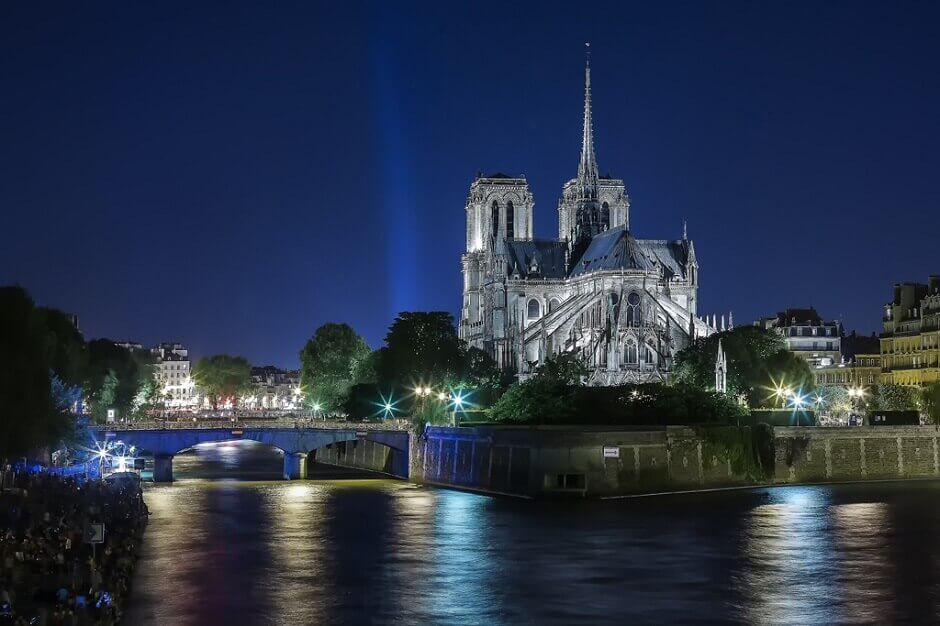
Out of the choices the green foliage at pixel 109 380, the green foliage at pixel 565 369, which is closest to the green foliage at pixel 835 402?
the green foliage at pixel 565 369

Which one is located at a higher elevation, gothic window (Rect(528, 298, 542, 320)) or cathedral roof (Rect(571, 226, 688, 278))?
cathedral roof (Rect(571, 226, 688, 278))

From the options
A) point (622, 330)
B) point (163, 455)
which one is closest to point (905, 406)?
point (622, 330)

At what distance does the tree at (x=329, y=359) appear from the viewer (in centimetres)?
13125

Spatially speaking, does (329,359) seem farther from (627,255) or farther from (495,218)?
(627,255)

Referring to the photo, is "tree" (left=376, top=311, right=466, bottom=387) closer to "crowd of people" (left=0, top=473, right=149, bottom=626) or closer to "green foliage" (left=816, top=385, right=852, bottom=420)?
"green foliage" (left=816, top=385, right=852, bottom=420)

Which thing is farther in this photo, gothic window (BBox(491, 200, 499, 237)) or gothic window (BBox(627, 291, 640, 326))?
gothic window (BBox(491, 200, 499, 237))

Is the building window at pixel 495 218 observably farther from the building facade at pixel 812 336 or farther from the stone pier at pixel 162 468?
the stone pier at pixel 162 468

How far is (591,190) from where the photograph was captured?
445 ft

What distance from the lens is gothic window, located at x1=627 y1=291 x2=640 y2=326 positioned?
114175mm

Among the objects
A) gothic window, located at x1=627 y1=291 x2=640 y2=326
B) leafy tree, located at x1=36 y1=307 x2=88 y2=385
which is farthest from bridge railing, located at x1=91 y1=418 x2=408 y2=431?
gothic window, located at x1=627 y1=291 x2=640 y2=326

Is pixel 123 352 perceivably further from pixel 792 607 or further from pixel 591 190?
pixel 792 607

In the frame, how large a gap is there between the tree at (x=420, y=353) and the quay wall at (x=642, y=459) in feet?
75.8

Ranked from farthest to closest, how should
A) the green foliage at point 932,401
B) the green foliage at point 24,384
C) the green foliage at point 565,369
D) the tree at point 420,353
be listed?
the tree at point 420,353, the green foliage at point 565,369, the green foliage at point 932,401, the green foliage at point 24,384

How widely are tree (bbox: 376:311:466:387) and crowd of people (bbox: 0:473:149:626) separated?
171 ft
